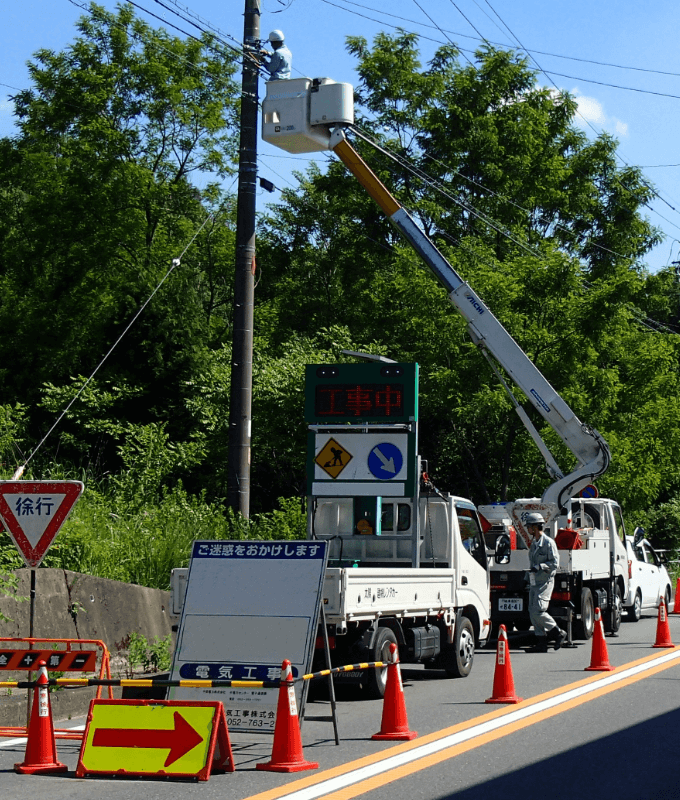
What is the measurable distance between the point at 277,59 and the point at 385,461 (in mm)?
6523

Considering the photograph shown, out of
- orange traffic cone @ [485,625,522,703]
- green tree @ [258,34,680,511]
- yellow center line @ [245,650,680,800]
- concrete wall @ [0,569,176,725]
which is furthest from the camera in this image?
green tree @ [258,34,680,511]

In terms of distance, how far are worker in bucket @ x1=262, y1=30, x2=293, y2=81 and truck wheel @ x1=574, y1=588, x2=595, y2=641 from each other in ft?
32.2

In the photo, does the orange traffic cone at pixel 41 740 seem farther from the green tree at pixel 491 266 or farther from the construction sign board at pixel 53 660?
the green tree at pixel 491 266

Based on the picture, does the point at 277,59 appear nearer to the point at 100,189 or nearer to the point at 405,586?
the point at 405,586

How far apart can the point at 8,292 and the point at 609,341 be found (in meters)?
18.6

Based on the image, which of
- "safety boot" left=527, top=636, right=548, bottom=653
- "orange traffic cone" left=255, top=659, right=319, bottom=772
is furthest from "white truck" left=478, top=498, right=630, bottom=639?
"orange traffic cone" left=255, top=659, right=319, bottom=772

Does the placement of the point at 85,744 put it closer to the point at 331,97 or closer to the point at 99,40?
the point at 331,97

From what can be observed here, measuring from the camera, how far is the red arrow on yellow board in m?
8.54

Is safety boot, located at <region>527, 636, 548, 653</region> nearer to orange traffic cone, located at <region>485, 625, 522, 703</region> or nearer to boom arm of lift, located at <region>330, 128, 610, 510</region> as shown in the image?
boom arm of lift, located at <region>330, 128, 610, 510</region>

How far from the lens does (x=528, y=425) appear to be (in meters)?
23.2

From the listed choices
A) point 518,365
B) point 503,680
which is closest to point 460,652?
point 503,680

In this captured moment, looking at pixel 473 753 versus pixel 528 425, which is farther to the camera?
pixel 528 425

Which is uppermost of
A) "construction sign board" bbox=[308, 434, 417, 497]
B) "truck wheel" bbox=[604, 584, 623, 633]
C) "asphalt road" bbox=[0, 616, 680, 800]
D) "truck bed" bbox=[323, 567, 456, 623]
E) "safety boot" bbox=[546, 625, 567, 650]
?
"construction sign board" bbox=[308, 434, 417, 497]

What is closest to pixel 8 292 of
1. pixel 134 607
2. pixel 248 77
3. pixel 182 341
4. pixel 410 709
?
pixel 182 341
